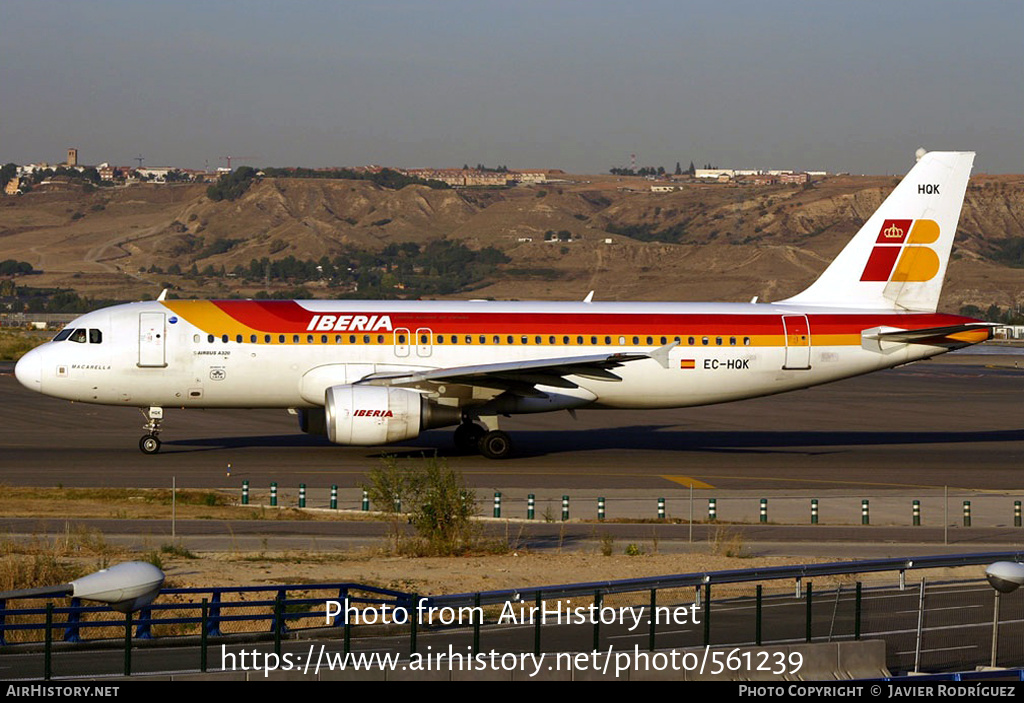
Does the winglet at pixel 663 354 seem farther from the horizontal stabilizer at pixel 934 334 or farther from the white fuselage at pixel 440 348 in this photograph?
the horizontal stabilizer at pixel 934 334

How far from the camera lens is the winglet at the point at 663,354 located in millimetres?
38200

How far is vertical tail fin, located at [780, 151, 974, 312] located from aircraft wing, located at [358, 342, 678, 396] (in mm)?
6555

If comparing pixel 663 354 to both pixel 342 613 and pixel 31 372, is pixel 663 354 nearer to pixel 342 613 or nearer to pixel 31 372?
pixel 31 372

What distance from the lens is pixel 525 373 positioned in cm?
3725

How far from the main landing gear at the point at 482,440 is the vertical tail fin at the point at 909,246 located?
9919 mm

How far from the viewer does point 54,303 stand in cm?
15438

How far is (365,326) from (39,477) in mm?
9656

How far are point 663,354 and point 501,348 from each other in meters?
4.66

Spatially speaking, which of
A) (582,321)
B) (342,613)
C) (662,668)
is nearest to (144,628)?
(342,613)

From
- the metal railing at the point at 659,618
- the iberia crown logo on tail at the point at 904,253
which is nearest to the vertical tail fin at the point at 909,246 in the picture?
the iberia crown logo on tail at the point at 904,253

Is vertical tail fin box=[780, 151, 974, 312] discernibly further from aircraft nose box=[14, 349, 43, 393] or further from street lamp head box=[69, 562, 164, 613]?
street lamp head box=[69, 562, 164, 613]

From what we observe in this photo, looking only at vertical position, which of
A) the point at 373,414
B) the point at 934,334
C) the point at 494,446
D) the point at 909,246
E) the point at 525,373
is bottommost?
the point at 494,446
